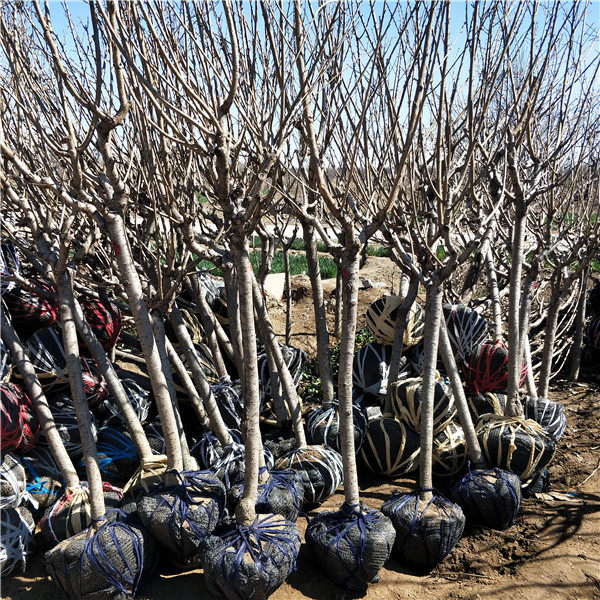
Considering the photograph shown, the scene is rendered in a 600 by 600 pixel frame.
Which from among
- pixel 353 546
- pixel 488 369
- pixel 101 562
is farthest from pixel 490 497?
pixel 101 562

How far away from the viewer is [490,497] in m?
3.52

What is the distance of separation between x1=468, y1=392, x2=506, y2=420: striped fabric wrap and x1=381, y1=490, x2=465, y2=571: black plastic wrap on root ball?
138 cm

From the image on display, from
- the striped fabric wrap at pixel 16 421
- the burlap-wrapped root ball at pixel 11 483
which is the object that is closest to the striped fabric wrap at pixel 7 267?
the striped fabric wrap at pixel 16 421

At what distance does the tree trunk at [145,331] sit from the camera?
2.91 m

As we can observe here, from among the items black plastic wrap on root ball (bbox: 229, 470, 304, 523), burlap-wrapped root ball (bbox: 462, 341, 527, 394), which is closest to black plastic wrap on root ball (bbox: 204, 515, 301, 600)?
black plastic wrap on root ball (bbox: 229, 470, 304, 523)

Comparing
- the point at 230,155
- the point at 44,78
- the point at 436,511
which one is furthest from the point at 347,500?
the point at 44,78

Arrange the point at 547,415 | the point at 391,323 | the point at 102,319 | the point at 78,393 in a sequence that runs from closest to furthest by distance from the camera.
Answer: the point at 78,393 → the point at 547,415 → the point at 102,319 → the point at 391,323

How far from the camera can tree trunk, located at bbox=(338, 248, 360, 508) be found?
3.00m

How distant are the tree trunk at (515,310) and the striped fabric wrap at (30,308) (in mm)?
3391

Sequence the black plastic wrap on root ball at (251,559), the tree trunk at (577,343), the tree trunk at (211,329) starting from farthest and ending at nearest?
the tree trunk at (577,343), the tree trunk at (211,329), the black plastic wrap on root ball at (251,559)

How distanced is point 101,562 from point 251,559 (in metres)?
0.83

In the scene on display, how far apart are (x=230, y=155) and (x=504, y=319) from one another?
18.8 feet

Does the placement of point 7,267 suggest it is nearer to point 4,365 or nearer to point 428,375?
point 4,365

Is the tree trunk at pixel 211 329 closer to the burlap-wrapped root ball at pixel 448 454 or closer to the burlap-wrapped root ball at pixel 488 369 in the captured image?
the burlap-wrapped root ball at pixel 448 454
